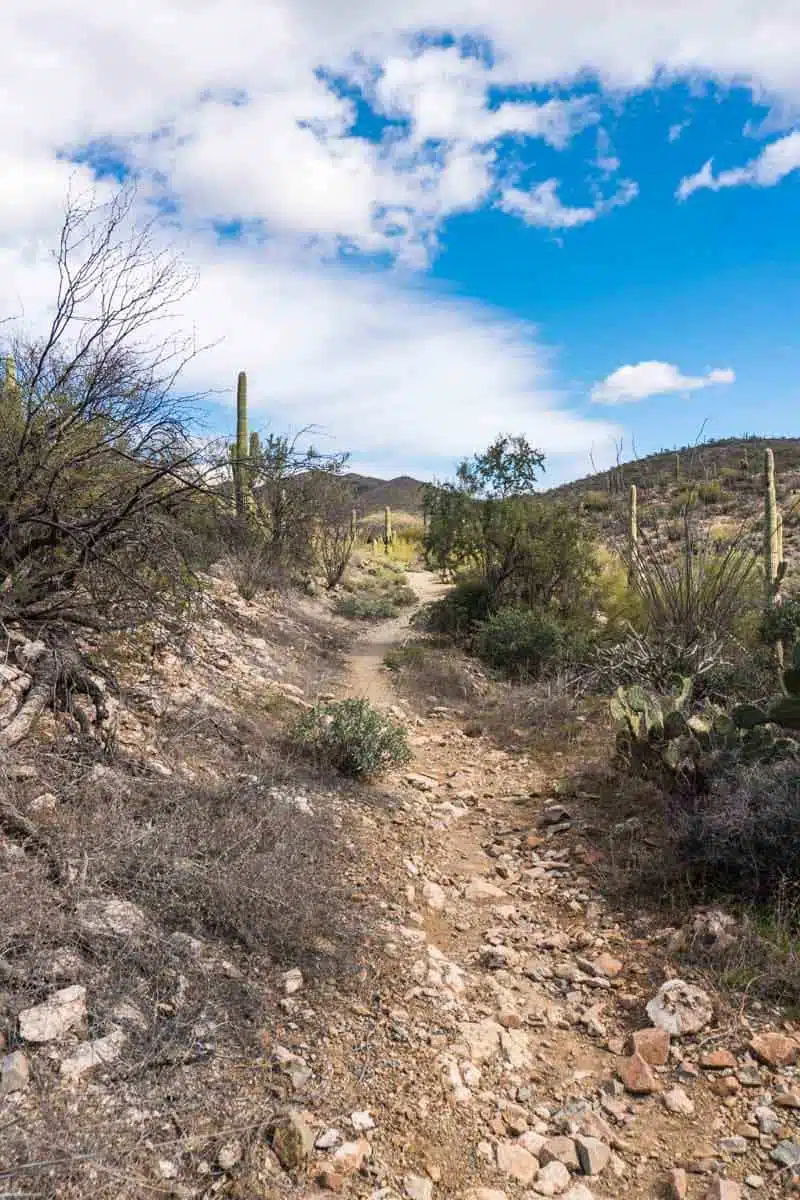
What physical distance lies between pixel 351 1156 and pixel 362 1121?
0.18 meters

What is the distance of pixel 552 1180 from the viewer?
2.63 m

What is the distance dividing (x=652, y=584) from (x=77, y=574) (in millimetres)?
6380

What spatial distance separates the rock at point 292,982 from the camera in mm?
3436

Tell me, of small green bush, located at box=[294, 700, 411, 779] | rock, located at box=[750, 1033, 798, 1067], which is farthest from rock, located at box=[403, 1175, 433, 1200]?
small green bush, located at box=[294, 700, 411, 779]

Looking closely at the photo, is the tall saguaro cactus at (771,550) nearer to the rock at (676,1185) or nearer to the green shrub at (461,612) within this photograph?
the green shrub at (461,612)

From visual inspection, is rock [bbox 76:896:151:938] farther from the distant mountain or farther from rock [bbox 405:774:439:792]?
the distant mountain

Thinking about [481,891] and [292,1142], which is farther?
[481,891]

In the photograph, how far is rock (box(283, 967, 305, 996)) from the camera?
3436mm

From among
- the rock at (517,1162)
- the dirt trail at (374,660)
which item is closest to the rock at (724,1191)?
the rock at (517,1162)

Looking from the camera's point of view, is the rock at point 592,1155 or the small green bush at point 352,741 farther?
the small green bush at point 352,741

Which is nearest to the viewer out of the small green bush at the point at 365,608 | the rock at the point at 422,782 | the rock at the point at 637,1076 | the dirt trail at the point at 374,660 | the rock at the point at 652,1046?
the rock at the point at 637,1076

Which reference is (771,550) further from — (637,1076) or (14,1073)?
(14,1073)

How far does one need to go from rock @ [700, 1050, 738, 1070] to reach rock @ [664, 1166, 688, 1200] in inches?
23.6

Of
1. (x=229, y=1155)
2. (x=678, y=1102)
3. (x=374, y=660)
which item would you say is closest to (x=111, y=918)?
(x=229, y=1155)
